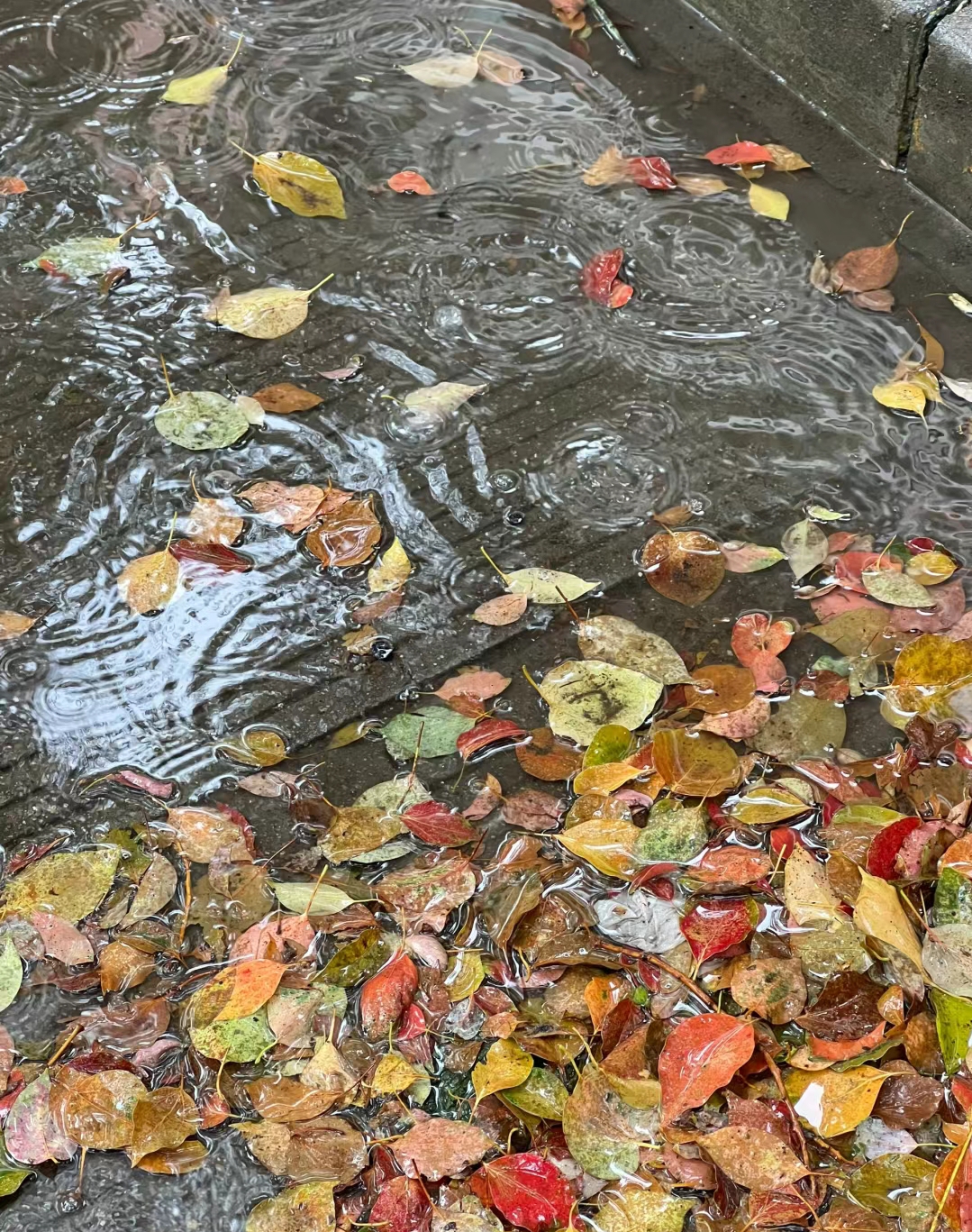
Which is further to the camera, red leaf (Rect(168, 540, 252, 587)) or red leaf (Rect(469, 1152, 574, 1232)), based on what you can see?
red leaf (Rect(168, 540, 252, 587))

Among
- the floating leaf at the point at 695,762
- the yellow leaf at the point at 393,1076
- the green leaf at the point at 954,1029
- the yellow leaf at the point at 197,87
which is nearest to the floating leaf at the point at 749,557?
the floating leaf at the point at 695,762

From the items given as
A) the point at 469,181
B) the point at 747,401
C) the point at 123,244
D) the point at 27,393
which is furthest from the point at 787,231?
Answer: the point at 27,393

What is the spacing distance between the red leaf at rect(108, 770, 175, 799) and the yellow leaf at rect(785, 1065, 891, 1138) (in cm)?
110

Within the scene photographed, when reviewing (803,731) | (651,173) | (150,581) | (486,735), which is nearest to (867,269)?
(651,173)

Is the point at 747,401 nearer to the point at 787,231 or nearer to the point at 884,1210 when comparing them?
the point at 787,231

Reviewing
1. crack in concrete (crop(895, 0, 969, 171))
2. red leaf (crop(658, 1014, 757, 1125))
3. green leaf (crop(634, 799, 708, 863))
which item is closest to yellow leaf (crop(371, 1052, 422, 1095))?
red leaf (crop(658, 1014, 757, 1125))

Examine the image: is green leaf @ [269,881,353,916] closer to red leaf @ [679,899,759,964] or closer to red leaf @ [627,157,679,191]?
red leaf @ [679,899,759,964]

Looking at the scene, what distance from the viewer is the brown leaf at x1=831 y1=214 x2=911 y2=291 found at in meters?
2.67

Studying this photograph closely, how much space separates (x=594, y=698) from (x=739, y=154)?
1.65m

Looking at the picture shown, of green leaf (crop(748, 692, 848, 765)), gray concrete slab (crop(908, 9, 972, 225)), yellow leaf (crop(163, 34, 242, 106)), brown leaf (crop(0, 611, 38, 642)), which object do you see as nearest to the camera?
green leaf (crop(748, 692, 848, 765))

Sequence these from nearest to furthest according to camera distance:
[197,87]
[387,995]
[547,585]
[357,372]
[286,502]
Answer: [387,995] < [547,585] < [286,502] < [357,372] < [197,87]

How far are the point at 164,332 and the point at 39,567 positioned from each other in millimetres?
674

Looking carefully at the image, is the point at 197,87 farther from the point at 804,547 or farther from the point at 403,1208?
the point at 403,1208

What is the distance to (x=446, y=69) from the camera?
3.20 meters
